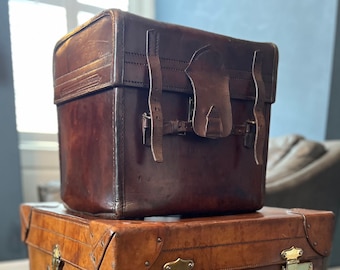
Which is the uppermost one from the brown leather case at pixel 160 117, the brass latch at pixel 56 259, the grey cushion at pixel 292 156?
the brown leather case at pixel 160 117

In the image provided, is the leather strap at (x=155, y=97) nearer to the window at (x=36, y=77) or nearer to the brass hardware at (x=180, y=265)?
the brass hardware at (x=180, y=265)

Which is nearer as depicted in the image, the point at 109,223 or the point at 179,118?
the point at 109,223

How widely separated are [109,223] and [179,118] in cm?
28

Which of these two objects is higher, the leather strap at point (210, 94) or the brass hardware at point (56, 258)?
the leather strap at point (210, 94)

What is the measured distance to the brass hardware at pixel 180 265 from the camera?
0.78m

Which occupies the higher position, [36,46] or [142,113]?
[36,46]

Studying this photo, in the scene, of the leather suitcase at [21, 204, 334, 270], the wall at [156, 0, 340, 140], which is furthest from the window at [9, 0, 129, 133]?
the leather suitcase at [21, 204, 334, 270]

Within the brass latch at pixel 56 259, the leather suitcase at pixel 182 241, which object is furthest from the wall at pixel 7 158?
the brass latch at pixel 56 259

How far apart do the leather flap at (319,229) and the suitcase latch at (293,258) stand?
46mm

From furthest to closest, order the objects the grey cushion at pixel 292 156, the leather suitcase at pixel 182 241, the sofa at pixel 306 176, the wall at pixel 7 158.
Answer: the wall at pixel 7 158 → the grey cushion at pixel 292 156 → the sofa at pixel 306 176 → the leather suitcase at pixel 182 241

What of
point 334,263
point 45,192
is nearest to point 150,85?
point 45,192

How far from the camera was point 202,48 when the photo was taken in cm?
91

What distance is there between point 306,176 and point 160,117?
87 centimetres

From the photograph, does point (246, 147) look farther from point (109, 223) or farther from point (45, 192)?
point (45, 192)
